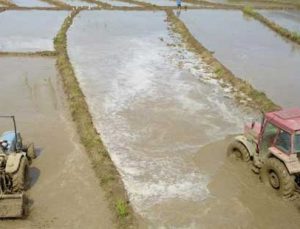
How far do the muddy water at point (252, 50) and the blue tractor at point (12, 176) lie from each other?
8.53 meters

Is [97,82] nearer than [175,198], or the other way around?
[175,198]

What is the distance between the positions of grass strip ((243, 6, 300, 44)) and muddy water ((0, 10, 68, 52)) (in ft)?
41.0

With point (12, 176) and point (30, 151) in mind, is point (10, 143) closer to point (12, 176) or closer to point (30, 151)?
point (30, 151)

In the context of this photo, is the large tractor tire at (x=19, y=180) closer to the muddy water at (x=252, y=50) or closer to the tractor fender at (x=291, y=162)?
the tractor fender at (x=291, y=162)

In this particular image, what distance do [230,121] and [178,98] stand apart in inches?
92.6

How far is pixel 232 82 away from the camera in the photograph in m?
16.5

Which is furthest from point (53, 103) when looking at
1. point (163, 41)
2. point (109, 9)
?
point (109, 9)

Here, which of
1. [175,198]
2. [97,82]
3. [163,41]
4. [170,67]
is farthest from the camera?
[163,41]

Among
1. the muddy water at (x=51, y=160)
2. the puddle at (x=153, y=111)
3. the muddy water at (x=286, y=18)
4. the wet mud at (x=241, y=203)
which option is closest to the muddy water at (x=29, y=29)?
the puddle at (x=153, y=111)

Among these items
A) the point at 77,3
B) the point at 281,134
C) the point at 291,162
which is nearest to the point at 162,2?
the point at 77,3

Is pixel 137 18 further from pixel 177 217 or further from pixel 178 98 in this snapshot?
pixel 177 217

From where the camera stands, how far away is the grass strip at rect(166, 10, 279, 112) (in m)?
14.3

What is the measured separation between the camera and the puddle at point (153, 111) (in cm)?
978

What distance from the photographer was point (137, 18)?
97.8 feet
